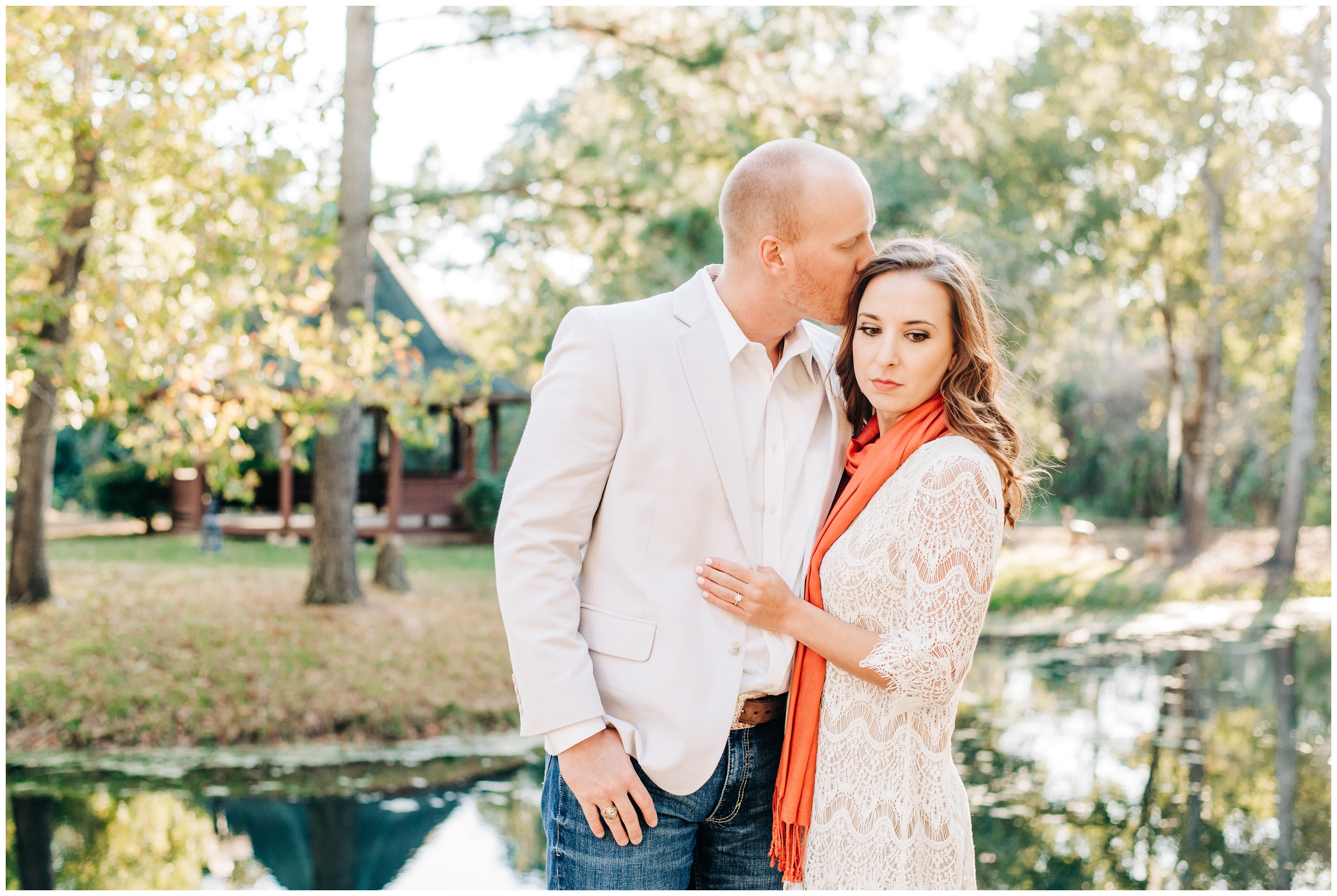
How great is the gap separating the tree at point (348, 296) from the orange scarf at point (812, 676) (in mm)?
8210

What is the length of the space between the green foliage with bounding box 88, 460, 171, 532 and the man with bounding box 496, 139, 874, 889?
58.7 ft

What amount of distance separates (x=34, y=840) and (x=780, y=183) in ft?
21.1

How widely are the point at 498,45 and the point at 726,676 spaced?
10073mm

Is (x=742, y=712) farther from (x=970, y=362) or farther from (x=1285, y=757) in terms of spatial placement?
(x=1285, y=757)

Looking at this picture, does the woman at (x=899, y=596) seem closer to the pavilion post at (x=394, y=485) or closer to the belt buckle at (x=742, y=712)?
the belt buckle at (x=742, y=712)

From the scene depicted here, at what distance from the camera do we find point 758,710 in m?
2.35

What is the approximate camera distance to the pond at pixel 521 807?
5.94 m

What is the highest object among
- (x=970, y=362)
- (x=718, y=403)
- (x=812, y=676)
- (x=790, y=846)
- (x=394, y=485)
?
(x=970, y=362)

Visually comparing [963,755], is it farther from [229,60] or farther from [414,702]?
[229,60]

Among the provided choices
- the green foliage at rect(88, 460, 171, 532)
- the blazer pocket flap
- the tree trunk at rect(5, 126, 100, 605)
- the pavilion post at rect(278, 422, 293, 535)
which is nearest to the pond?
the tree trunk at rect(5, 126, 100, 605)

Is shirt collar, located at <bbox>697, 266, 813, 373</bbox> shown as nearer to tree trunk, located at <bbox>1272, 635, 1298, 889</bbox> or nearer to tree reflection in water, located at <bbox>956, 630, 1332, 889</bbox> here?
tree reflection in water, located at <bbox>956, 630, 1332, 889</bbox>

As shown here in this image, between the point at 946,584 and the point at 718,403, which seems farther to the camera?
the point at 718,403

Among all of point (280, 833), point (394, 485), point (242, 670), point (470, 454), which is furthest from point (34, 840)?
point (470, 454)

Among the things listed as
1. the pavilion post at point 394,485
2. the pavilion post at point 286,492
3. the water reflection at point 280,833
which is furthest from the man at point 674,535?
the pavilion post at point 394,485
